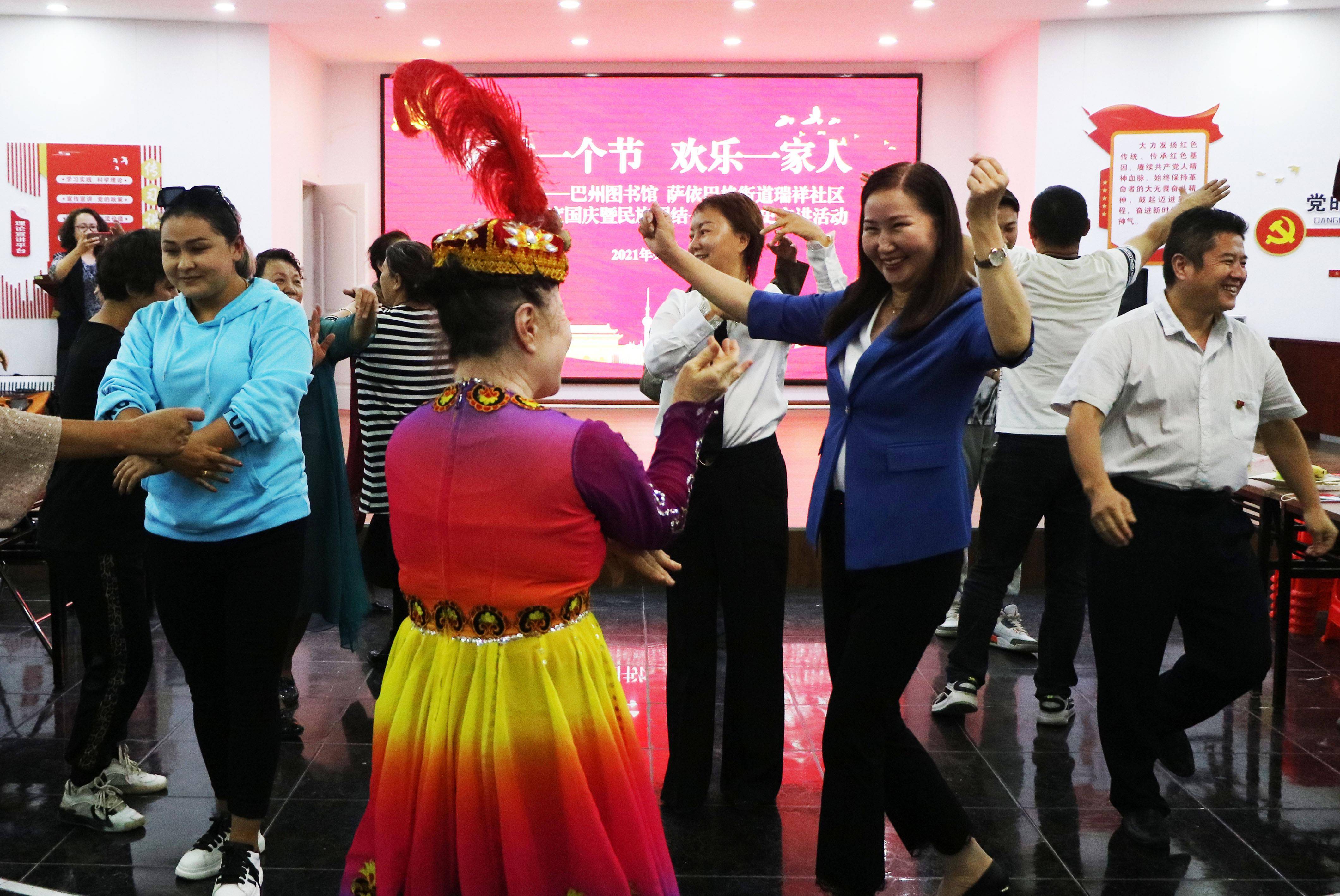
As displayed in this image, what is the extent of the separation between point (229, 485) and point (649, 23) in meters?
8.13

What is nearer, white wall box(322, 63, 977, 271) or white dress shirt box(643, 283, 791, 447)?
white dress shirt box(643, 283, 791, 447)

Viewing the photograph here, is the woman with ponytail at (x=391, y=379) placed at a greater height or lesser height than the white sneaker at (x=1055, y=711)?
greater

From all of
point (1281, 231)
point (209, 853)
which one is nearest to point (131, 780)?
point (209, 853)

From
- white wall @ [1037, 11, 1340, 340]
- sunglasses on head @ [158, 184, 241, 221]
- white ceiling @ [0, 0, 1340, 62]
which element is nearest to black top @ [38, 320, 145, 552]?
sunglasses on head @ [158, 184, 241, 221]

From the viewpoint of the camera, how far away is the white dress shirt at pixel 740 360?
2994 millimetres

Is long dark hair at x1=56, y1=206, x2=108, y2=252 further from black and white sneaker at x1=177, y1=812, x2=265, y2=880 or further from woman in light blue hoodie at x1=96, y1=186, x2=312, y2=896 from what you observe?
black and white sneaker at x1=177, y1=812, x2=265, y2=880

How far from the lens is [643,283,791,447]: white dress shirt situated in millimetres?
2994

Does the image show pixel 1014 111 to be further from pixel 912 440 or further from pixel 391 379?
pixel 912 440

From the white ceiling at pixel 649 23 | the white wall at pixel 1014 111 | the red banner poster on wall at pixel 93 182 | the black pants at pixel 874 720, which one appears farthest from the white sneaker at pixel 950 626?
the red banner poster on wall at pixel 93 182

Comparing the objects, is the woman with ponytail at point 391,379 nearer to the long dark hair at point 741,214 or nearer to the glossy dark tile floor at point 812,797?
the glossy dark tile floor at point 812,797

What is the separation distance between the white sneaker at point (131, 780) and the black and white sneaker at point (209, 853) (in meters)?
0.47

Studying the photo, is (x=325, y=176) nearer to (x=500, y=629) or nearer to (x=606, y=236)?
(x=606, y=236)

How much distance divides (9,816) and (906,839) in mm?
2251

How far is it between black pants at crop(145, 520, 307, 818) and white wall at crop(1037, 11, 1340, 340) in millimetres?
8201
